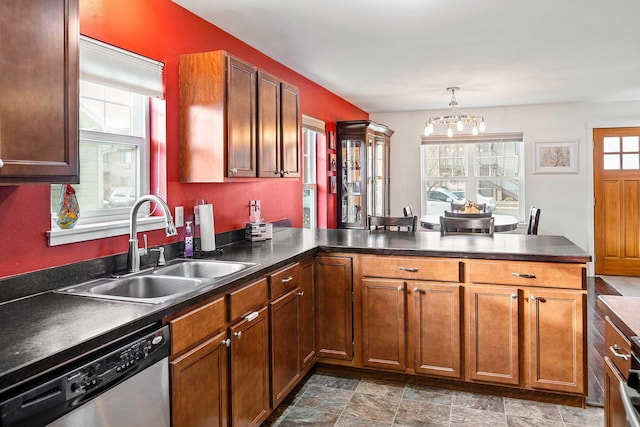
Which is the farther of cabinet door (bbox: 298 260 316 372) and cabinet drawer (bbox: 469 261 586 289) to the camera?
cabinet door (bbox: 298 260 316 372)

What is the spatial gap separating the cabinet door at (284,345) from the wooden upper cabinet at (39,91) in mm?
1312

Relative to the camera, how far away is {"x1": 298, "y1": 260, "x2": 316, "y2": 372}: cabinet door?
292cm

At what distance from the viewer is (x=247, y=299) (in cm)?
226

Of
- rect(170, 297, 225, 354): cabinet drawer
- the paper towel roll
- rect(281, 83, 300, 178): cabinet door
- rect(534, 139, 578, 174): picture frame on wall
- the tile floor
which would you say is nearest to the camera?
rect(170, 297, 225, 354): cabinet drawer

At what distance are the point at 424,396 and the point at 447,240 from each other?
1052 mm

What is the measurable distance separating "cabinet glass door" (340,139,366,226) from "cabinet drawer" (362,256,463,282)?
A: 2848 millimetres

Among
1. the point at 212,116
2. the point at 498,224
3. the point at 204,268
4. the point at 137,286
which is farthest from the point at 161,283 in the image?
the point at 498,224

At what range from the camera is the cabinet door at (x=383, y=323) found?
3.01 meters

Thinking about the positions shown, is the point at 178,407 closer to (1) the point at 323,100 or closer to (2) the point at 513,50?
(2) the point at 513,50

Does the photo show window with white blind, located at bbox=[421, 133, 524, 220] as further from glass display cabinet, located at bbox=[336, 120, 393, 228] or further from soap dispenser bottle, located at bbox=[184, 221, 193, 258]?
soap dispenser bottle, located at bbox=[184, 221, 193, 258]

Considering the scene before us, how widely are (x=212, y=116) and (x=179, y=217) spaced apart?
65 centimetres

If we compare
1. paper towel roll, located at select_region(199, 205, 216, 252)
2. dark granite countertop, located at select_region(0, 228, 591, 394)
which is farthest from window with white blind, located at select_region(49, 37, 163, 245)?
dark granite countertop, located at select_region(0, 228, 591, 394)

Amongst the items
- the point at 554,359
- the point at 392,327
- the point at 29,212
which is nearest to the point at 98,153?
the point at 29,212

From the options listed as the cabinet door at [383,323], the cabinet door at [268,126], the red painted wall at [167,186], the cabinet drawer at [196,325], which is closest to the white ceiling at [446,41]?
the red painted wall at [167,186]
